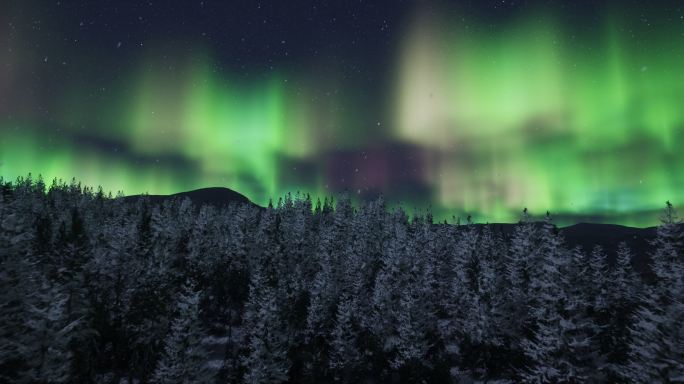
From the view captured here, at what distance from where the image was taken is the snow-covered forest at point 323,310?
25.6 metres

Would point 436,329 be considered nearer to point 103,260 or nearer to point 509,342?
point 509,342

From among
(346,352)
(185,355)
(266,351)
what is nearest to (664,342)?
(346,352)

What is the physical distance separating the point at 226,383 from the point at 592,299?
51.0m

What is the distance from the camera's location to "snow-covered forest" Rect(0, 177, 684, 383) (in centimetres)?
2556

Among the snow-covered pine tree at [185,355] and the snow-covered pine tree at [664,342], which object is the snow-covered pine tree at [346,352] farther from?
the snow-covered pine tree at [664,342]

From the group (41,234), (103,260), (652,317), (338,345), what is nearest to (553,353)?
(652,317)

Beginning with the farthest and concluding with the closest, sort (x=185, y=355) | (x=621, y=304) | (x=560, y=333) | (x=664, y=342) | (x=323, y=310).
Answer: (x=621, y=304) → (x=323, y=310) → (x=185, y=355) → (x=560, y=333) → (x=664, y=342)

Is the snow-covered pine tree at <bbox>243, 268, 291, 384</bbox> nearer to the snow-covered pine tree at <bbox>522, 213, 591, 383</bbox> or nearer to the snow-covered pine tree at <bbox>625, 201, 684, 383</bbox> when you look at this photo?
the snow-covered pine tree at <bbox>522, 213, 591, 383</bbox>

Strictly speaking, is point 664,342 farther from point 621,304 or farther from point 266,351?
point 621,304

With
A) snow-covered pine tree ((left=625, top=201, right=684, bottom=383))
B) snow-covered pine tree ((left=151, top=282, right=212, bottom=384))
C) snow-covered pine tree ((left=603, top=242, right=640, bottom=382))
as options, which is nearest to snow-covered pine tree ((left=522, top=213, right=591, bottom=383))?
snow-covered pine tree ((left=625, top=201, right=684, bottom=383))

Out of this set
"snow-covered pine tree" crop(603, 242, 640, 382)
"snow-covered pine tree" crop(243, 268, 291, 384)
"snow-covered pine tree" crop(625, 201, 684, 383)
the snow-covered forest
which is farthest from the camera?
"snow-covered pine tree" crop(603, 242, 640, 382)

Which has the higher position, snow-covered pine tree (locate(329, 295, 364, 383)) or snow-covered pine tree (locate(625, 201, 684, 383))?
snow-covered pine tree (locate(625, 201, 684, 383))

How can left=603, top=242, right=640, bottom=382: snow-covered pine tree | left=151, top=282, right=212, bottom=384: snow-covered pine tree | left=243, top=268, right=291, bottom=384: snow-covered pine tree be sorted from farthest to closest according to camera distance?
left=603, top=242, right=640, bottom=382: snow-covered pine tree → left=243, top=268, right=291, bottom=384: snow-covered pine tree → left=151, top=282, right=212, bottom=384: snow-covered pine tree

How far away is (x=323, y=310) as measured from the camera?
5441 cm
